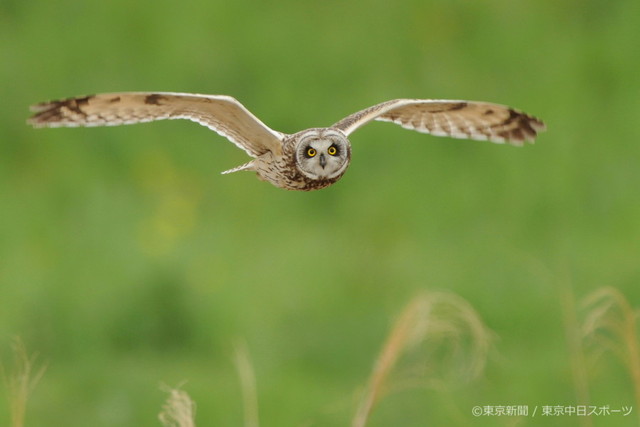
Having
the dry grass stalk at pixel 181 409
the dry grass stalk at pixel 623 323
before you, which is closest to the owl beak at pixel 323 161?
the dry grass stalk at pixel 181 409

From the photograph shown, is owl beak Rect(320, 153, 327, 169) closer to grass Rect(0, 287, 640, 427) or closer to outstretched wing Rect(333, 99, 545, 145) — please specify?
grass Rect(0, 287, 640, 427)

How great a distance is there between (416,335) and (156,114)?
1052 millimetres

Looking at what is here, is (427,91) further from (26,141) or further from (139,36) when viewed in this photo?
(26,141)

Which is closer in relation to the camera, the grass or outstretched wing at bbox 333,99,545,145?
the grass

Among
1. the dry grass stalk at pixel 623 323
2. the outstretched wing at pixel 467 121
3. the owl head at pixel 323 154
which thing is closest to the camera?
the owl head at pixel 323 154

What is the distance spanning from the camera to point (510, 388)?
1556 cm

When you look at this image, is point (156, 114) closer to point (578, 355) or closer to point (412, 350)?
point (412, 350)

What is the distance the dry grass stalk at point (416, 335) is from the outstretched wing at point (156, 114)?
2.22 ft

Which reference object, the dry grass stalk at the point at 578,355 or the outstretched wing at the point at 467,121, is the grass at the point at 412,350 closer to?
the dry grass stalk at the point at 578,355

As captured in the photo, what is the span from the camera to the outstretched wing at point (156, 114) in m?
4.88

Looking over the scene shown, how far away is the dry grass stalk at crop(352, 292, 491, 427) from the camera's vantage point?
4.57 m

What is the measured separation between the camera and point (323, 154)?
471 centimetres

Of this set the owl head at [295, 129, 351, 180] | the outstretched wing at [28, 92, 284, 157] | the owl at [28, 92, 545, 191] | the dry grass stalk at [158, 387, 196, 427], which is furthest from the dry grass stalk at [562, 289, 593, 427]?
the dry grass stalk at [158, 387, 196, 427]

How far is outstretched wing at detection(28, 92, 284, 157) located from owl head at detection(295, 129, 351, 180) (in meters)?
0.12
